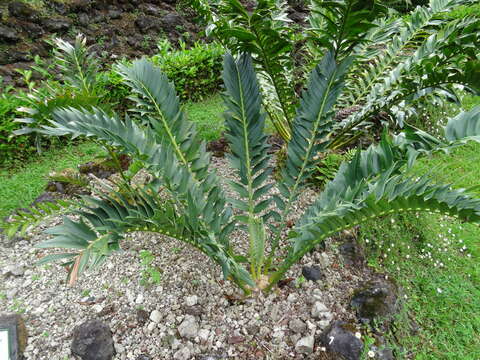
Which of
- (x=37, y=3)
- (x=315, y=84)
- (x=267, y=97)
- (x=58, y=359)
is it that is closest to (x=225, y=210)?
(x=315, y=84)

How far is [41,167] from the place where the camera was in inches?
124

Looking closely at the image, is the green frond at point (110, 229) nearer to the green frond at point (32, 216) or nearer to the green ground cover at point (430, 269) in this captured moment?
the green frond at point (32, 216)

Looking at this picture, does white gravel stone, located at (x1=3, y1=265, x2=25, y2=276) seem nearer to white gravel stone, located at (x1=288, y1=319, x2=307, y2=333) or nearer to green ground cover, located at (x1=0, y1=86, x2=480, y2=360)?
green ground cover, located at (x1=0, y1=86, x2=480, y2=360)

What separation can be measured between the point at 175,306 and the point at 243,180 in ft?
2.58

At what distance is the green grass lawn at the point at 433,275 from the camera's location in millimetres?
1598

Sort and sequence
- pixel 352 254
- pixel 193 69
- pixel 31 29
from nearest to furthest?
pixel 352 254, pixel 193 69, pixel 31 29

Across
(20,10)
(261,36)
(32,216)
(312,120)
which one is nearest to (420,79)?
(312,120)

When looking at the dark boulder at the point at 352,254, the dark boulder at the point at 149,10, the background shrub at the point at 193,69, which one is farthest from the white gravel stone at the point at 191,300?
the dark boulder at the point at 149,10

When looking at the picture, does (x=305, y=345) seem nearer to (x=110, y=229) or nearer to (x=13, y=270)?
(x=110, y=229)

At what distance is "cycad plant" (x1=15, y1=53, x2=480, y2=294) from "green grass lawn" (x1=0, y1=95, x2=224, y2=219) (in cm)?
108

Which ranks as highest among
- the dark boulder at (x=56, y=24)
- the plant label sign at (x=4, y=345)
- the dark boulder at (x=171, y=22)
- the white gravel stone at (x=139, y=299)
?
the dark boulder at (x=56, y=24)

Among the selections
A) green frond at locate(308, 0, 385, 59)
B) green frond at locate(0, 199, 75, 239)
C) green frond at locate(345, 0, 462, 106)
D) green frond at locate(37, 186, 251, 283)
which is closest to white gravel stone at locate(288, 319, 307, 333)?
green frond at locate(37, 186, 251, 283)

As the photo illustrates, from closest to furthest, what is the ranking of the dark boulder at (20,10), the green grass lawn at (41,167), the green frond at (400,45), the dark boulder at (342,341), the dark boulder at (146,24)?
the dark boulder at (342,341)
the green frond at (400,45)
the green grass lawn at (41,167)
the dark boulder at (20,10)
the dark boulder at (146,24)

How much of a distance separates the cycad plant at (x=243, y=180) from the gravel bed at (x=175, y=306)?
19 cm
